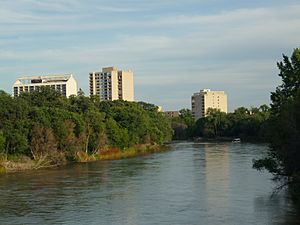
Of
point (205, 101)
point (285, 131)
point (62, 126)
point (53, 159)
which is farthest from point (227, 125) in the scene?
point (285, 131)

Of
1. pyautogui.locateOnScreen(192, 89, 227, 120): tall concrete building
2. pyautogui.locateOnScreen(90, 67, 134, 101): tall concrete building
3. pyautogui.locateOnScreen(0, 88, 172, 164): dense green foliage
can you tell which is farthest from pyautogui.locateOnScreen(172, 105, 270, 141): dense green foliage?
pyautogui.locateOnScreen(192, 89, 227, 120): tall concrete building

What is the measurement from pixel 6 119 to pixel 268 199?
3127cm

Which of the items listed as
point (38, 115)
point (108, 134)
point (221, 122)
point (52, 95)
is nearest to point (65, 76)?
point (221, 122)

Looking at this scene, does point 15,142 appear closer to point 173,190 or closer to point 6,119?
point 6,119

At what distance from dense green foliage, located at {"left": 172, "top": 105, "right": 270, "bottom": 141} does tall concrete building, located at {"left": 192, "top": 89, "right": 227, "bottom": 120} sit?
1706 inches

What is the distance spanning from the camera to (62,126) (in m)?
55.6

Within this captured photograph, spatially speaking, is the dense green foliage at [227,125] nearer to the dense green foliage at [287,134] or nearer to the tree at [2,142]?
the tree at [2,142]

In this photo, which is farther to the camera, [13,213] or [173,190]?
[173,190]

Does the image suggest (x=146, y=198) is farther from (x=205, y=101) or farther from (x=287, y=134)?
(x=205, y=101)

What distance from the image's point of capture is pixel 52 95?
76.4m

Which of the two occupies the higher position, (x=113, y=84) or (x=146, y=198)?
(x=113, y=84)

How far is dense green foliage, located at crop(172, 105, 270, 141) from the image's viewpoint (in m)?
109

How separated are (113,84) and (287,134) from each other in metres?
130

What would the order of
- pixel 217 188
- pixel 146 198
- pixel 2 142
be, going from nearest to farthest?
pixel 146 198
pixel 217 188
pixel 2 142
